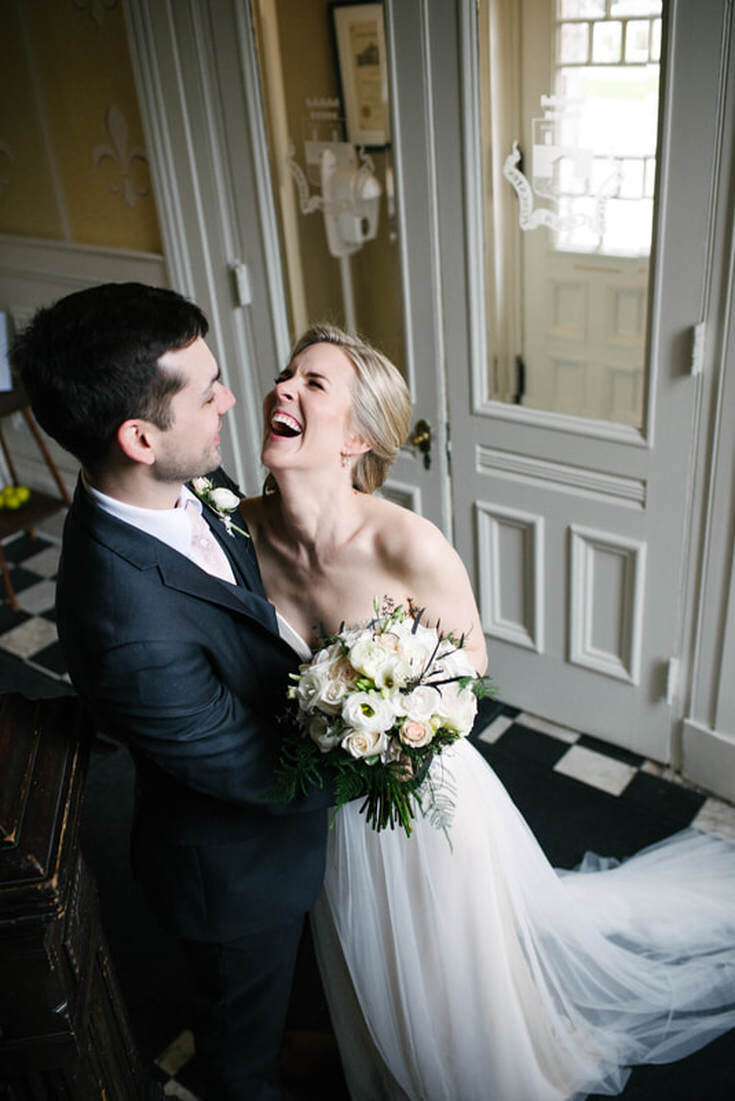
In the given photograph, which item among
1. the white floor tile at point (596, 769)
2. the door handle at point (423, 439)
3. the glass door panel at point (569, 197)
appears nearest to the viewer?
the glass door panel at point (569, 197)

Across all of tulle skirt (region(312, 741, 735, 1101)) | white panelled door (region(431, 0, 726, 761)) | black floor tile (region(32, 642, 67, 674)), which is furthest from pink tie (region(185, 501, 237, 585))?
black floor tile (region(32, 642, 67, 674))

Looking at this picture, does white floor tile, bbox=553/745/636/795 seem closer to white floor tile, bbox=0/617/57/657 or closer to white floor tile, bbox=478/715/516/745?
white floor tile, bbox=478/715/516/745

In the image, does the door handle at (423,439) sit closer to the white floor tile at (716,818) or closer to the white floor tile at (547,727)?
the white floor tile at (547,727)

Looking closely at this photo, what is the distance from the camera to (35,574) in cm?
429

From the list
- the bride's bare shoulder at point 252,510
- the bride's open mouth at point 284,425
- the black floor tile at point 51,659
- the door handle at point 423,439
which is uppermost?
the bride's open mouth at point 284,425

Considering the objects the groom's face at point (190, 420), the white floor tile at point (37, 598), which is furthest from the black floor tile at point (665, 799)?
the white floor tile at point (37, 598)

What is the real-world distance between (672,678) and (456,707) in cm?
147

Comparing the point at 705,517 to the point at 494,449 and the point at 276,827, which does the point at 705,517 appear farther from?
the point at 276,827

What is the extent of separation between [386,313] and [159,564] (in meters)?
1.75

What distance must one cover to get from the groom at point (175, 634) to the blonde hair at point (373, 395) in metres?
0.32

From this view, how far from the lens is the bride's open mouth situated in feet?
5.94

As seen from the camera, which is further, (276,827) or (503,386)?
(503,386)

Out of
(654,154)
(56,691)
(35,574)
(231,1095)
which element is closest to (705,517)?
(654,154)

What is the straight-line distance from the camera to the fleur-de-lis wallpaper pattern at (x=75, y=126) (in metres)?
3.39
